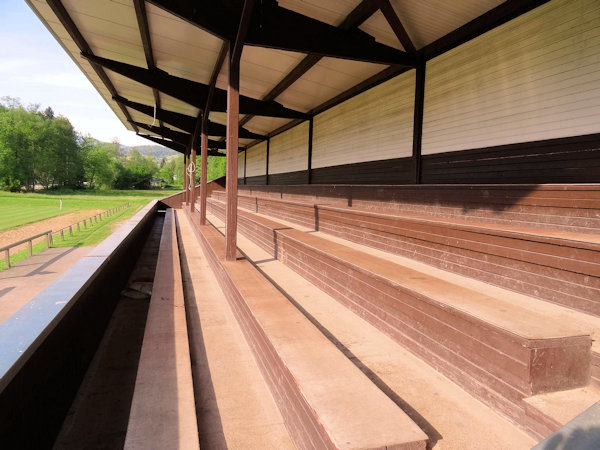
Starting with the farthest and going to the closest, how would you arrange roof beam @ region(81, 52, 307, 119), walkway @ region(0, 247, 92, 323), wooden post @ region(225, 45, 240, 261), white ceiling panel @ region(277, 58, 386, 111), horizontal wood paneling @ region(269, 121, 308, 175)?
horizontal wood paneling @ region(269, 121, 308, 175)
walkway @ region(0, 247, 92, 323)
roof beam @ region(81, 52, 307, 119)
white ceiling panel @ region(277, 58, 386, 111)
wooden post @ region(225, 45, 240, 261)

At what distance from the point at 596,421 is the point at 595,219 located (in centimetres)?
304

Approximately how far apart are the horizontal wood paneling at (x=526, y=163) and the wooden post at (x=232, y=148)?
355 cm

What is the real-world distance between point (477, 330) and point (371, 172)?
21.7 feet

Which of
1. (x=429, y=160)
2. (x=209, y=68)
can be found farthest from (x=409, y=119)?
(x=209, y=68)

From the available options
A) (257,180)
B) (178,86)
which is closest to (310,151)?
(178,86)

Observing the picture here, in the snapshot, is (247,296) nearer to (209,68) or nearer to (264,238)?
(264,238)

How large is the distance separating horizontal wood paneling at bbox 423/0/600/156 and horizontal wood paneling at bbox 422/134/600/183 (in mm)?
110

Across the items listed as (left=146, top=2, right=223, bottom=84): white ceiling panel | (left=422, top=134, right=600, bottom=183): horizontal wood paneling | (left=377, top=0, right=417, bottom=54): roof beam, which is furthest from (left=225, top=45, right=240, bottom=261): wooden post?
(left=422, top=134, right=600, bottom=183): horizontal wood paneling

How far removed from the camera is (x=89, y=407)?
3.04 metres

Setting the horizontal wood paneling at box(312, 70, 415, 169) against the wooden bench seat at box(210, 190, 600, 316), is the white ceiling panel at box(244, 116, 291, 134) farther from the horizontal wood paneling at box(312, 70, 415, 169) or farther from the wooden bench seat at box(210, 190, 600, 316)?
the wooden bench seat at box(210, 190, 600, 316)

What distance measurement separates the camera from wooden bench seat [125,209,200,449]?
1.85m

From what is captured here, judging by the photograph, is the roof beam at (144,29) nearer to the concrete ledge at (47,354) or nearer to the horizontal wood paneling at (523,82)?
the concrete ledge at (47,354)

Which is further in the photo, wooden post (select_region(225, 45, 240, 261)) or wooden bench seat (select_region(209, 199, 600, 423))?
wooden post (select_region(225, 45, 240, 261))

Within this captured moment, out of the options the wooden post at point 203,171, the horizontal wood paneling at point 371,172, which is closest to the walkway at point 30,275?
the wooden post at point 203,171
